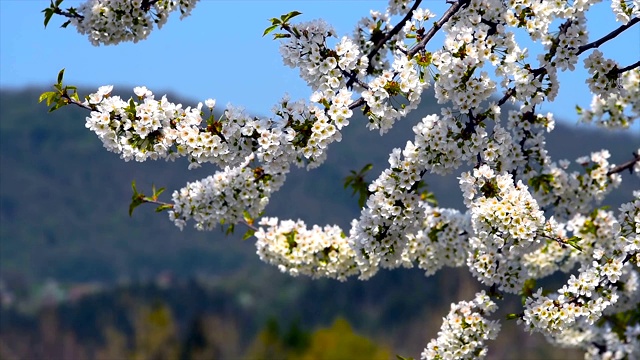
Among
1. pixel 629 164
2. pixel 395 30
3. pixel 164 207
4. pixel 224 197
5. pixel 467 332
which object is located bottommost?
pixel 467 332

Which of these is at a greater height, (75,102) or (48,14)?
(48,14)

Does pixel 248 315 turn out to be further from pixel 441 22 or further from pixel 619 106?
pixel 441 22

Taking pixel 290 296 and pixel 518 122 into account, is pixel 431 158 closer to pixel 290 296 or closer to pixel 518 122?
pixel 518 122

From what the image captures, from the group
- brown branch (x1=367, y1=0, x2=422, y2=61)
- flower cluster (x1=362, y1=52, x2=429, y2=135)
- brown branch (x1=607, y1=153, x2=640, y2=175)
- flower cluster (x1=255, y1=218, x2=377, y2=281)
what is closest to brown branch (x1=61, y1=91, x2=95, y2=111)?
flower cluster (x1=362, y1=52, x2=429, y2=135)

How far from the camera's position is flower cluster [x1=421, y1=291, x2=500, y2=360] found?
7117mm

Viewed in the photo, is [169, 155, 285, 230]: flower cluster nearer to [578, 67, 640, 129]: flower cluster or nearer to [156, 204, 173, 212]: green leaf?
[156, 204, 173, 212]: green leaf

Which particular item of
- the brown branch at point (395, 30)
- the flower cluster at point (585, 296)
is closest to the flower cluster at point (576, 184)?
the flower cluster at point (585, 296)

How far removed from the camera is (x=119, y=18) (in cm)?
755

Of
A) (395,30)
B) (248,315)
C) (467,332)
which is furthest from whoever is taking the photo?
(248,315)

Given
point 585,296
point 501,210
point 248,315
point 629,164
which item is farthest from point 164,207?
point 248,315

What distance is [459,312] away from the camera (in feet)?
23.8

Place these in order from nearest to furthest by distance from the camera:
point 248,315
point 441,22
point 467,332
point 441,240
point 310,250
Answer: point 441,22 → point 467,332 → point 441,240 → point 310,250 → point 248,315

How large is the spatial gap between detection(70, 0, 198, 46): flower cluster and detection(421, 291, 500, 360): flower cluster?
3.30 metres

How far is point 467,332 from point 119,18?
3.71 meters
